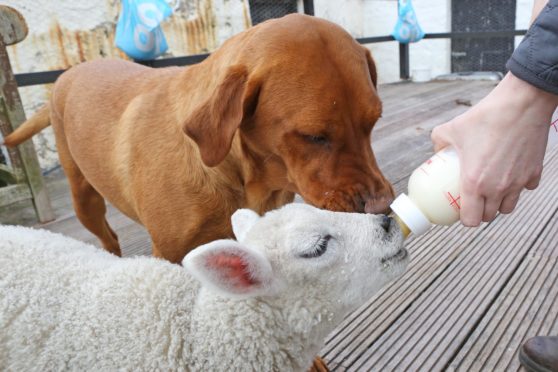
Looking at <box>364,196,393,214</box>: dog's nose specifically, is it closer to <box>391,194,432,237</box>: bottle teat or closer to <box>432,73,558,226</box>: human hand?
<box>391,194,432,237</box>: bottle teat

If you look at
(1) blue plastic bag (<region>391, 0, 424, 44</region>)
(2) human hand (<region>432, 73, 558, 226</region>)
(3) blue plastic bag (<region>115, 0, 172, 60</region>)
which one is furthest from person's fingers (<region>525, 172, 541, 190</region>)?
(1) blue plastic bag (<region>391, 0, 424, 44</region>)

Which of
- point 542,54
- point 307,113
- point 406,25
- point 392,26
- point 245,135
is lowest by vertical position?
point 392,26

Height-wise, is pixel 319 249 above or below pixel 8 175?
above

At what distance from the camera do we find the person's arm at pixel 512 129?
94cm

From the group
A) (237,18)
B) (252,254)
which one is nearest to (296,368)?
(252,254)

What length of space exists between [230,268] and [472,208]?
565 millimetres

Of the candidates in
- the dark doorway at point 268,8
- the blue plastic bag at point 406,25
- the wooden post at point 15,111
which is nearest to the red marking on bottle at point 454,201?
the wooden post at point 15,111

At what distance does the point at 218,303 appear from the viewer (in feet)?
3.85

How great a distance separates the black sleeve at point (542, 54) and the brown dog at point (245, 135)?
686 mm

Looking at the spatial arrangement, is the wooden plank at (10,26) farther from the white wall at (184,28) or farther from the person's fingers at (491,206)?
the person's fingers at (491,206)

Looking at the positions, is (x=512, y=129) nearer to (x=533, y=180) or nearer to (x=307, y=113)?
(x=533, y=180)

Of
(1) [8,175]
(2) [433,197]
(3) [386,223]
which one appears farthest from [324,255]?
(1) [8,175]

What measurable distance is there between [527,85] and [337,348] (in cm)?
118

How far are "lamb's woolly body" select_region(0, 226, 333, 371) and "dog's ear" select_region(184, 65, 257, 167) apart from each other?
1.53 ft
